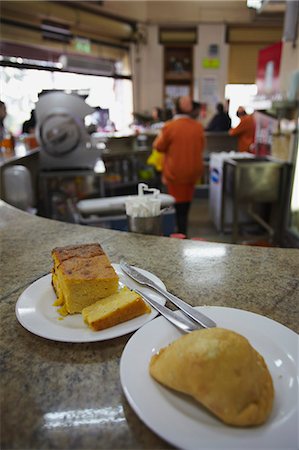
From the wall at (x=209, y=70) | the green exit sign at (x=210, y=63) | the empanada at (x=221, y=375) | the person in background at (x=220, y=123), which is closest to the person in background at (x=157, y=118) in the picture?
the person in background at (x=220, y=123)

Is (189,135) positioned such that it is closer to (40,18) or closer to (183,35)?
(40,18)

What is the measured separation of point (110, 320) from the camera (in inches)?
29.7

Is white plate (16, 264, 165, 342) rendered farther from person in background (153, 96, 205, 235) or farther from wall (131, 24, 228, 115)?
wall (131, 24, 228, 115)

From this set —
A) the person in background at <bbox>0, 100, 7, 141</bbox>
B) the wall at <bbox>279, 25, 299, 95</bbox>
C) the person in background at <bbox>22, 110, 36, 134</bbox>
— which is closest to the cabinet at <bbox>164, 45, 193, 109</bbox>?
the wall at <bbox>279, 25, 299, 95</bbox>

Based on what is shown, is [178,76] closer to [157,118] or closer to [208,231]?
[157,118]

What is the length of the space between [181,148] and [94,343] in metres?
2.96

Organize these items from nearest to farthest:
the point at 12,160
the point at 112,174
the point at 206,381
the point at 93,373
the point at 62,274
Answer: the point at 206,381 → the point at 93,373 → the point at 62,274 → the point at 12,160 → the point at 112,174

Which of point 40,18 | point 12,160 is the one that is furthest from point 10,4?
point 12,160

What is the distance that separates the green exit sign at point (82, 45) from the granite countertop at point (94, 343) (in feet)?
17.2

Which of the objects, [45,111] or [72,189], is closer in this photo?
[45,111]

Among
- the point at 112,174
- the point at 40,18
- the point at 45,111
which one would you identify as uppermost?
the point at 40,18

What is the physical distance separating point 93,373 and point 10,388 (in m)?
0.15

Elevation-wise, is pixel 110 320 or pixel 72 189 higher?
pixel 110 320

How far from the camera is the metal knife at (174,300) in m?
0.74
